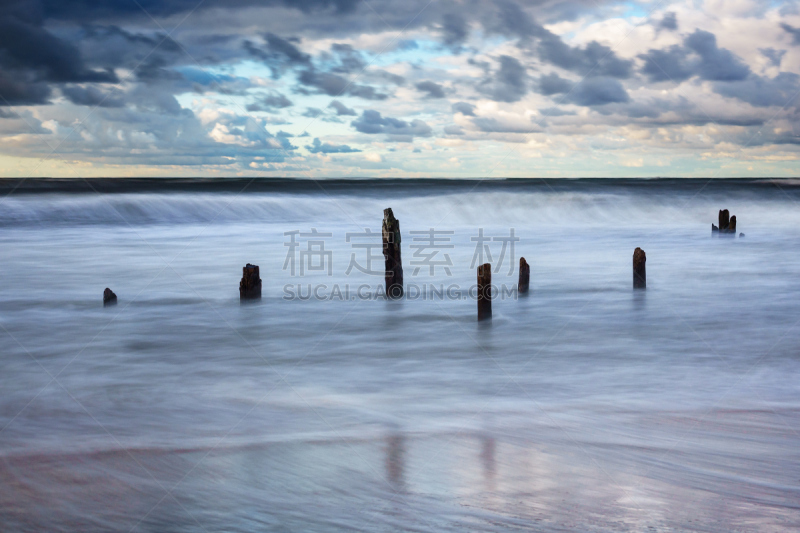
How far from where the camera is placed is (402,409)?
5.46 metres

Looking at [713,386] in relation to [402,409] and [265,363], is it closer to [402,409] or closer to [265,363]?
[402,409]

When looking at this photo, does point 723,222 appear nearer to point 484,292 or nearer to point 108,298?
point 484,292

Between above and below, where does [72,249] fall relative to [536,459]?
above

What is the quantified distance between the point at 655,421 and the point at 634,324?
3.98 m

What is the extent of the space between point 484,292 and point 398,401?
3.21 m

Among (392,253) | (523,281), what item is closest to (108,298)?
(392,253)

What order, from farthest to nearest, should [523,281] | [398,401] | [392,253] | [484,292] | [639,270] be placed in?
1. [639,270]
2. [523,281]
3. [392,253]
4. [484,292]
5. [398,401]

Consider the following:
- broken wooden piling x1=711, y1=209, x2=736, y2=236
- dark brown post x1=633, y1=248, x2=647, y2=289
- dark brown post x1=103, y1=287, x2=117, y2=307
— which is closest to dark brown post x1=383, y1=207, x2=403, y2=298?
dark brown post x1=633, y1=248, x2=647, y2=289

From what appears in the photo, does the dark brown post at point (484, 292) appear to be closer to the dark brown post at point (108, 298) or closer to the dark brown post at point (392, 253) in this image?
the dark brown post at point (392, 253)

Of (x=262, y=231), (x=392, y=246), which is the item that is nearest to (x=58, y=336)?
(x=392, y=246)

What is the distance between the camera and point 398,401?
5.69 meters

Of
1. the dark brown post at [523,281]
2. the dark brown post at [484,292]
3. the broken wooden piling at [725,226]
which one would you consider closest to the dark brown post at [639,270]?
the dark brown post at [523,281]

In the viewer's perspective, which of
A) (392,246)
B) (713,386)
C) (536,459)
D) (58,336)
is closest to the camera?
(536,459)

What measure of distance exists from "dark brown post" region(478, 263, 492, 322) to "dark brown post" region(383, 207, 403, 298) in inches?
64.3
